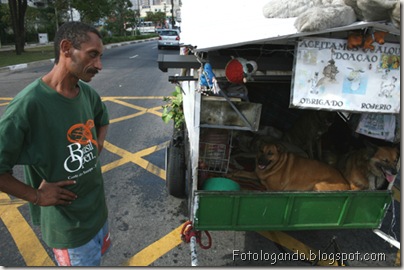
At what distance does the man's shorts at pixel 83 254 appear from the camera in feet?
6.68

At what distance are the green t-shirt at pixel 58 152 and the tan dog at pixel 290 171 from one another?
6.55 ft

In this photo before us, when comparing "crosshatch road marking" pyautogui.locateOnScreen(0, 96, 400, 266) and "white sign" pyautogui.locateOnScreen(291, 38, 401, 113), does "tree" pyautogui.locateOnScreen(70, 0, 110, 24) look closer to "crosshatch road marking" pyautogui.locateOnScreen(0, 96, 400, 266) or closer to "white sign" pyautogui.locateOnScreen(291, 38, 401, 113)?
"crosshatch road marking" pyautogui.locateOnScreen(0, 96, 400, 266)

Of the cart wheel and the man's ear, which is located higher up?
the man's ear

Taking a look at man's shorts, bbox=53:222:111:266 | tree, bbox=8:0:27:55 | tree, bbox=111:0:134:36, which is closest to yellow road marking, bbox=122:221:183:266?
man's shorts, bbox=53:222:111:266

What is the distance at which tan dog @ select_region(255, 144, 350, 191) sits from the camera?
3.41 meters

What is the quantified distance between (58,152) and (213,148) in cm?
185

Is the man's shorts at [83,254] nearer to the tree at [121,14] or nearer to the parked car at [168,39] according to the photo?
the parked car at [168,39]

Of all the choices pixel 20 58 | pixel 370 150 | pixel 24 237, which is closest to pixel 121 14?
pixel 20 58

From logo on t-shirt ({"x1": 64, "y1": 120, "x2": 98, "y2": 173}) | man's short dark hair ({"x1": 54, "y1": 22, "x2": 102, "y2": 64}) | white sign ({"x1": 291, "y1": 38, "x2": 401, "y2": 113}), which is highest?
man's short dark hair ({"x1": 54, "y1": 22, "x2": 102, "y2": 64})

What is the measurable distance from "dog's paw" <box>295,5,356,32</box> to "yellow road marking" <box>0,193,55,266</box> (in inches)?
128

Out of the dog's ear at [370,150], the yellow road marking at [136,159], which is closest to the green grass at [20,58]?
the yellow road marking at [136,159]

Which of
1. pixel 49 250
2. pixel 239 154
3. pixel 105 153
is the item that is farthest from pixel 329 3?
pixel 105 153

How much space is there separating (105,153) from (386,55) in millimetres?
4836

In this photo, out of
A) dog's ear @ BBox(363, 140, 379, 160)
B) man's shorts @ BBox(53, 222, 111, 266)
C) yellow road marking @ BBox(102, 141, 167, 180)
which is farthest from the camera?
yellow road marking @ BBox(102, 141, 167, 180)
